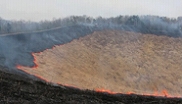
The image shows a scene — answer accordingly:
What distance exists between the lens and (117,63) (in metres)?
32.8

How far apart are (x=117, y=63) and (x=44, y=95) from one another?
45.4 ft

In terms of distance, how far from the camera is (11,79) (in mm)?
21641

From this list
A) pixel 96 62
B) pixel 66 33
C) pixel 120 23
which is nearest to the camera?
pixel 96 62

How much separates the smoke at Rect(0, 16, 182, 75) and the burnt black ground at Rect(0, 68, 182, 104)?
3425mm

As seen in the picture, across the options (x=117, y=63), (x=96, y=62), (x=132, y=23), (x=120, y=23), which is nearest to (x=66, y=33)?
(x=96, y=62)

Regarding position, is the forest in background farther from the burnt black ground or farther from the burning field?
the burnt black ground

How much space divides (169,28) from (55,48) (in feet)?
45.1

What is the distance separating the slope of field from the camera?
2812 cm

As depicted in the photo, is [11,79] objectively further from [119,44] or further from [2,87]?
[119,44]

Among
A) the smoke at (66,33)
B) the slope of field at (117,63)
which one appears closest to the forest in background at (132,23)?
the smoke at (66,33)

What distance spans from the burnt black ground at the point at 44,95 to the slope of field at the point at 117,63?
365cm

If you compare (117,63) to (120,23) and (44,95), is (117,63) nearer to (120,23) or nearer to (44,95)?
(120,23)

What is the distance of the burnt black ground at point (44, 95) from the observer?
743 inches

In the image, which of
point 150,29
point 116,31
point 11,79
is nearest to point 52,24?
point 116,31
